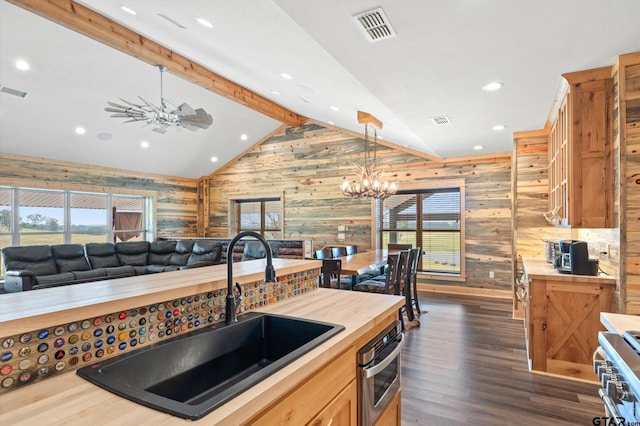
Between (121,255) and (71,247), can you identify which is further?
(121,255)

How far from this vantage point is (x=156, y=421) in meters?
0.72

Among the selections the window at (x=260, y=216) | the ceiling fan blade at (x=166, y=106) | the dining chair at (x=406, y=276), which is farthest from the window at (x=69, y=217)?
the dining chair at (x=406, y=276)

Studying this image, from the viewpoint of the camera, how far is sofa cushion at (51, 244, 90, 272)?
19.2ft

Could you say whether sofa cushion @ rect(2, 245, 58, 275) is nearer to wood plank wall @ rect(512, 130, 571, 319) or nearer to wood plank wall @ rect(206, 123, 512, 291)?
wood plank wall @ rect(206, 123, 512, 291)

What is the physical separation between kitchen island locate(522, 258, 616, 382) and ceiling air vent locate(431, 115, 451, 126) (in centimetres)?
191

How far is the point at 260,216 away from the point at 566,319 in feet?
23.6

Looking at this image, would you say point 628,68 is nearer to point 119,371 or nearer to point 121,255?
point 119,371

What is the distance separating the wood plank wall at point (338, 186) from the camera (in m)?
6.15

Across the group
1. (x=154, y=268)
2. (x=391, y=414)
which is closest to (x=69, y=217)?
(x=154, y=268)

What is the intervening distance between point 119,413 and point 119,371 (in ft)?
1.02

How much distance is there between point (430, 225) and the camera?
6.77 metres

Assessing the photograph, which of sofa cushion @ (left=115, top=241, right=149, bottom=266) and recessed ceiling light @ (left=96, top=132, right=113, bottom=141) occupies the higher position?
recessed ceiling light @ (left=96, top=132, right=113, bottom=141)

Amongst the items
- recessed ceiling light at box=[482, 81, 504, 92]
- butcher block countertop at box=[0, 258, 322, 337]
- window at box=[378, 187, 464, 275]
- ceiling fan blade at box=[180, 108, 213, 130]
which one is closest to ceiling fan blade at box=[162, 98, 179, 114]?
ceiling fan blade at box=[180, 108, 213, 130]

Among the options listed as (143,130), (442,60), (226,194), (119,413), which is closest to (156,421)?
(119,413)
